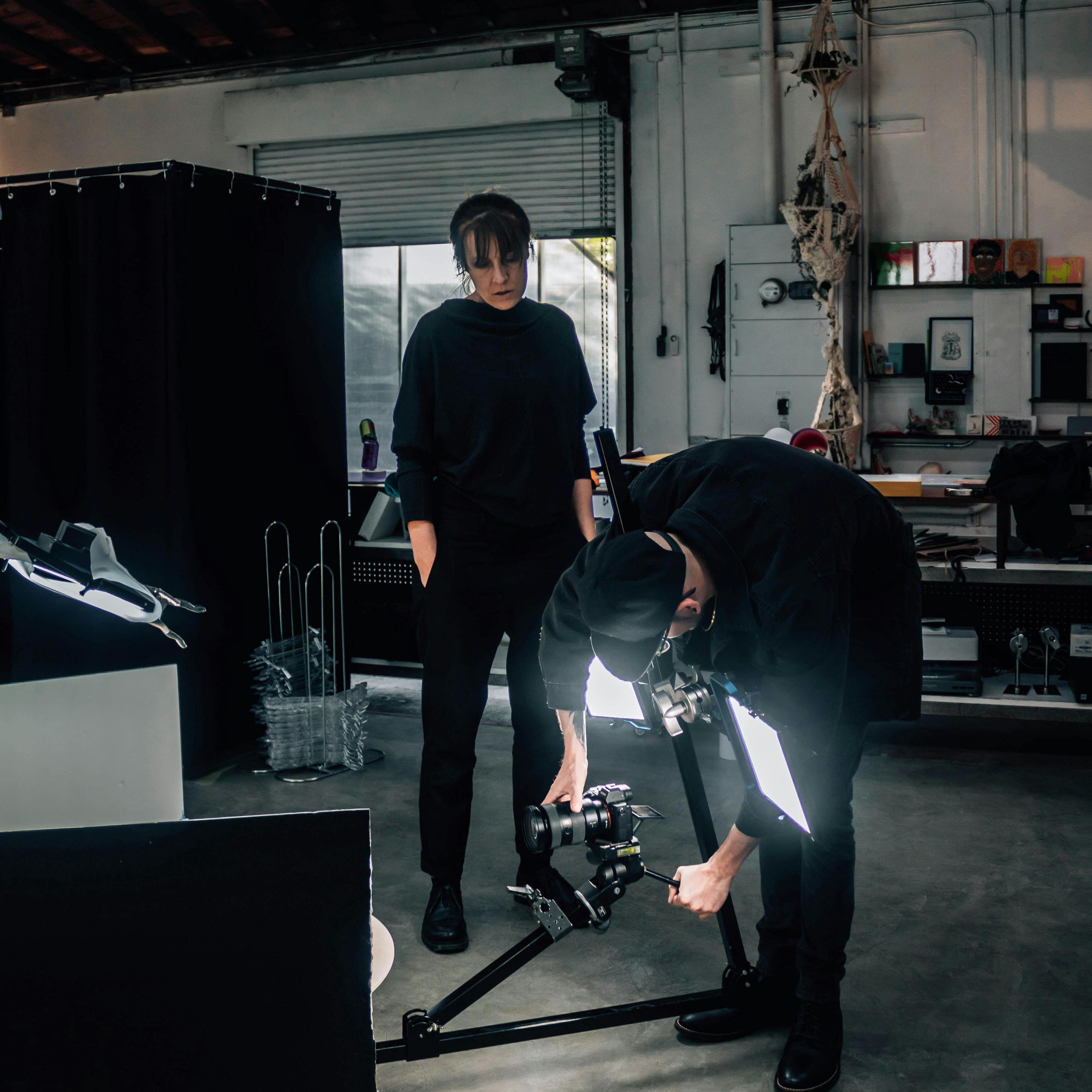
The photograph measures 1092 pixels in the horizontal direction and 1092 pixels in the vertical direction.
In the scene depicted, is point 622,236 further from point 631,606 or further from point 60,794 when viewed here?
point 631,606

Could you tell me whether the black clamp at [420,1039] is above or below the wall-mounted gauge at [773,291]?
below

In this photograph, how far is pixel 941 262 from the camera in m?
4.78

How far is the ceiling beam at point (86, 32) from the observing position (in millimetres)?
5363

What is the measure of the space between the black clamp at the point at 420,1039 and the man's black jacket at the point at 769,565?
53cm

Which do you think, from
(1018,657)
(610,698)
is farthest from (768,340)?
(610,698)

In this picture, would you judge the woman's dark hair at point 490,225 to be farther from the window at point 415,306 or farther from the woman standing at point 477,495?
the window at point 415,306

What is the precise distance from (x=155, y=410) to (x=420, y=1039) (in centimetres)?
241

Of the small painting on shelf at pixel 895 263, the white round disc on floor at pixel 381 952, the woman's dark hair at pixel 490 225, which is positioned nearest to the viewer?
the white round disc on floor at pixel 381 952

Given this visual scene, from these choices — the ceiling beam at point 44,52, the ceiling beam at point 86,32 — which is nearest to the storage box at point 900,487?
the ceiling beam at point 86,32

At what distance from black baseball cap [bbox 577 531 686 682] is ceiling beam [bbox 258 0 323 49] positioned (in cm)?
497

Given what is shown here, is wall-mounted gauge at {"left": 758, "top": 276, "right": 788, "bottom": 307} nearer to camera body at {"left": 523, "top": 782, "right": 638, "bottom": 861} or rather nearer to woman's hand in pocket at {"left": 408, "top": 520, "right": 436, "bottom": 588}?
woman's hand in pocket at {"left": 408, "top": 520, "right": 436, "bottom": 588}

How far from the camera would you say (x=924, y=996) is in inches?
82.3

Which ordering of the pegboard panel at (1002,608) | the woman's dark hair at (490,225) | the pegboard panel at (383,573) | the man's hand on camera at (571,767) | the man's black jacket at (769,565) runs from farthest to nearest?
1. the pegboard panel at (383,573)
2. the pegboard panel at (1002,608)
3. the woman's dark hair at (490,225)
4. the man's hand on camera at (571,767)
5. the man's black jacket at (769,565)

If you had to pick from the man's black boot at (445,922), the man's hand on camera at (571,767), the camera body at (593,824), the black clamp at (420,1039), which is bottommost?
the man's black boot at (445,922)
